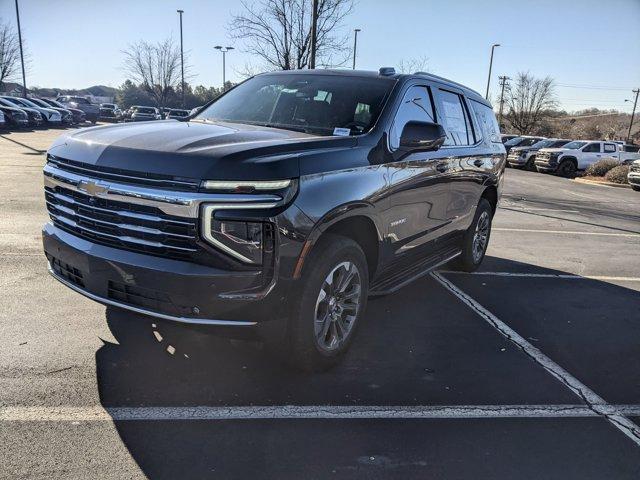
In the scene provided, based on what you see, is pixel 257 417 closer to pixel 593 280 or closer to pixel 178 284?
pixel 178 284

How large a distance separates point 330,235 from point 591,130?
72.8 metres

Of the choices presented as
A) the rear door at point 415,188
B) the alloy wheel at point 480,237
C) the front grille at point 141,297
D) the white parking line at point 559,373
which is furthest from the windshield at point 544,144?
the front grille at point 141,297

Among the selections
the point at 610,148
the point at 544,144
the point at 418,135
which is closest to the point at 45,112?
the point at 544,144

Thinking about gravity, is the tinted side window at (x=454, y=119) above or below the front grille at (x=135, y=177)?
above

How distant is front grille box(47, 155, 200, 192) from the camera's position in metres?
2.95

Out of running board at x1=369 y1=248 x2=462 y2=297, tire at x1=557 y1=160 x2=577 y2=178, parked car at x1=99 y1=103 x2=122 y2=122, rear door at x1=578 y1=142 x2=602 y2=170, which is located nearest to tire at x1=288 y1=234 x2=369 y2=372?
running board at x1=369 y1=248 x2=462 y2=297

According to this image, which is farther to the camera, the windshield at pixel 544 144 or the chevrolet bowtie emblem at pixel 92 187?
the windshield at pixel 544 144

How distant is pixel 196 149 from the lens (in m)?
3.12

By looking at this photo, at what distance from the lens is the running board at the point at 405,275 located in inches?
167

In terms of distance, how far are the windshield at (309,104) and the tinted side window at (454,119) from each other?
93cm

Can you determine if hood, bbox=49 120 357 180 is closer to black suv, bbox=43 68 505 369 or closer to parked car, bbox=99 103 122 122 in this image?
black suv, bbox=43 68 505 369

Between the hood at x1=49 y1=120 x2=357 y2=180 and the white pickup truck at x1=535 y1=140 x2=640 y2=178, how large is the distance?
26.3 metres

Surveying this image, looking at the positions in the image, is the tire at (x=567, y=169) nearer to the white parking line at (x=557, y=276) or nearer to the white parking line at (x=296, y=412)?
the white parking line at (x=557, y=276)

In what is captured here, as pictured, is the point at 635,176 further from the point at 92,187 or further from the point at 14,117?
the point at 14,117
